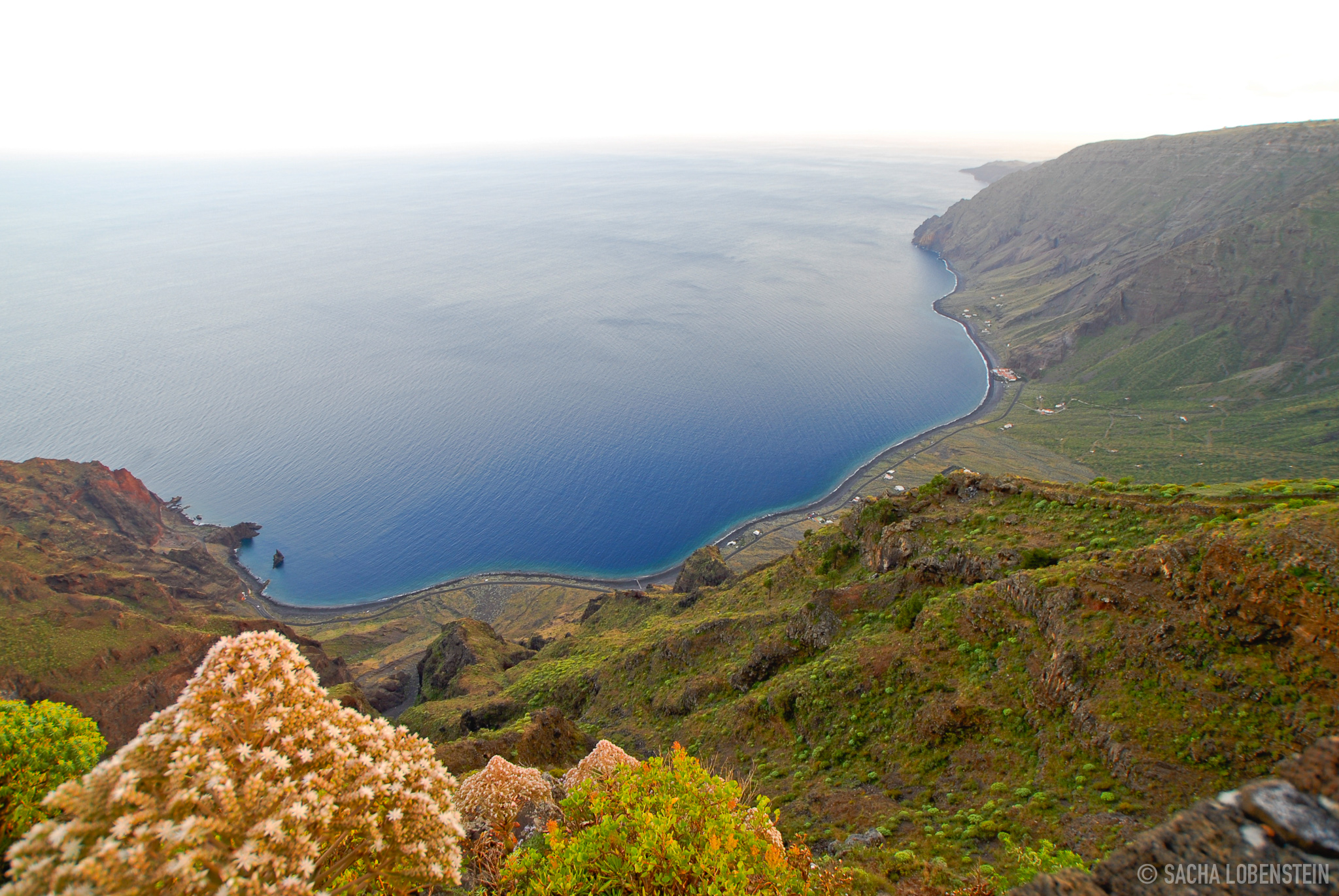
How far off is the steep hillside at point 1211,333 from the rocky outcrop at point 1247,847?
442 ft

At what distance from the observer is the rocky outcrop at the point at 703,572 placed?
76.4 metres

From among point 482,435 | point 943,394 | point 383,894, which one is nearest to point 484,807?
point 383,894

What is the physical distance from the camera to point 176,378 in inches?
6211

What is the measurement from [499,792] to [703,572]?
56642 mm

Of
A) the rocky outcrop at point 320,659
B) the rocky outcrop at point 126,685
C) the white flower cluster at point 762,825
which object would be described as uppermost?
the white flower cluster at point 762,825

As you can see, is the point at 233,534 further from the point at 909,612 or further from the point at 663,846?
the point at 663,846

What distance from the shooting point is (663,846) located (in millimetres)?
12258

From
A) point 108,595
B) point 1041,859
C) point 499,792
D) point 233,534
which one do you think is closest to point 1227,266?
point 1041,859

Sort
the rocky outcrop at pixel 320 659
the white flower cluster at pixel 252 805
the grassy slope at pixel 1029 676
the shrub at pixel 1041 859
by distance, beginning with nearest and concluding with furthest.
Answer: the white flower cluster at pixel 252 805 < the shrub at pixel 1041 859 < the grassy slope at pixel 1029 676 < the rocky outcrop at pixel 320 659

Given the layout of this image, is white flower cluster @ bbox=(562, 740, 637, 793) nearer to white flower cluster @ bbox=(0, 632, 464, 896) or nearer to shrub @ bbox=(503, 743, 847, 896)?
shrub @ bbox=(503, 743, 847, 896)

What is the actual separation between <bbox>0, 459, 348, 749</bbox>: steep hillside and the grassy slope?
138 feet

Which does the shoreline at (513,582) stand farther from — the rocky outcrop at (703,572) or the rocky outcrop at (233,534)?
the rocky outcrop at (703,572)

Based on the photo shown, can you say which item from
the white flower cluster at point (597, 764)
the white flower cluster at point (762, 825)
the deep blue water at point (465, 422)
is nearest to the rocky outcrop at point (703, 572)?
the deep blue water at point (465, 422)

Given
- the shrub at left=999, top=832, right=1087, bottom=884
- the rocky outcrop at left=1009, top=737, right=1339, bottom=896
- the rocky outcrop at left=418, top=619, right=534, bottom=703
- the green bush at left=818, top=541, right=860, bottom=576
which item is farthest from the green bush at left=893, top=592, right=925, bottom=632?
the rocky outcrop at left=418, top=619, right=534, bottom=703
